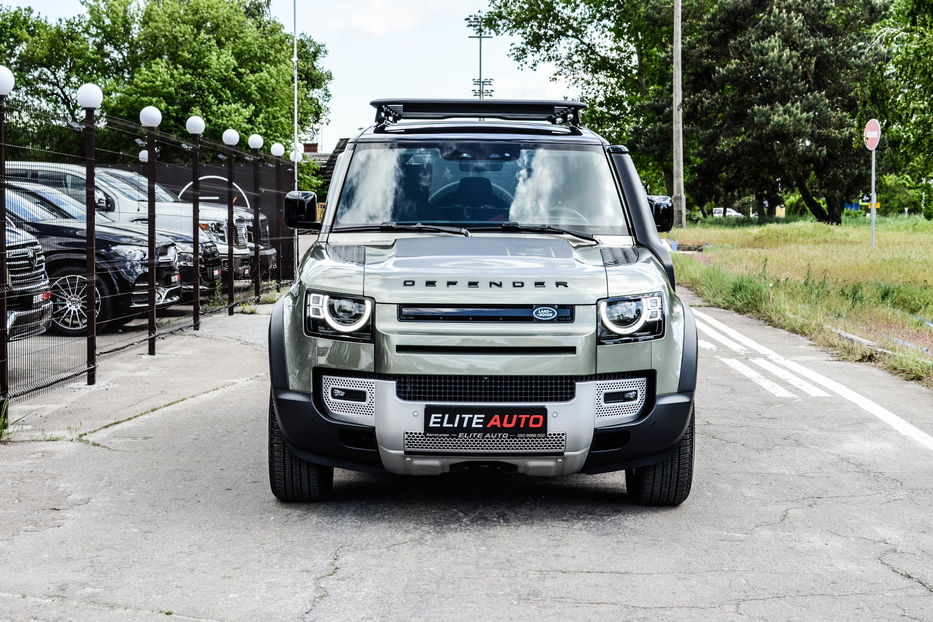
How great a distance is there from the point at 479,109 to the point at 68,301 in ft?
15.4

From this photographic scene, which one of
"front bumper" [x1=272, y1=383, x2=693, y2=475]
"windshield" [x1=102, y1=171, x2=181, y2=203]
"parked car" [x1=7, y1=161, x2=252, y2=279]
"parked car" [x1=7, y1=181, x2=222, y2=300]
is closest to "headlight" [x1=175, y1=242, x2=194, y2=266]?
"parked car" [x1=7, y1=181, x2=222, y2=300]

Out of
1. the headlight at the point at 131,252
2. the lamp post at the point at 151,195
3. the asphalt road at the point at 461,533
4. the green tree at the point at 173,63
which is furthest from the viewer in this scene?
the green tree at the point at 173,63

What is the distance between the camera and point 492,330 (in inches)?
181

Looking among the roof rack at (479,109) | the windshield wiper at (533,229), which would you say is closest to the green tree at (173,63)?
the roof rack at (479,109)

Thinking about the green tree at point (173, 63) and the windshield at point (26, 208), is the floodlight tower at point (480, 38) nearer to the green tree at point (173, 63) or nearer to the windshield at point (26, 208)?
the green tree at point (173, 63)

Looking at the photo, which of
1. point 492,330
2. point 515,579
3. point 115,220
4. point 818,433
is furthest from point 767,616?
point 115,220

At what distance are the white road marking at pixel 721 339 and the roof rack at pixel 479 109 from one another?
510cm

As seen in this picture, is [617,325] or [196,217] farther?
[196,217]

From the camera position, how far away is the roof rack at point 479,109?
6645 millimetres

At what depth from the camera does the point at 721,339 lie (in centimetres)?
1229

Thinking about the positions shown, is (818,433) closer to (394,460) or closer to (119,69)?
(394,460)

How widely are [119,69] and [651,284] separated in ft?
167

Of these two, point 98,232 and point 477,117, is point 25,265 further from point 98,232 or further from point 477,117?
point 98,232

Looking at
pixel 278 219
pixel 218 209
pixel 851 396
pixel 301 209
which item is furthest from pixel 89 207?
pixel 278 219
